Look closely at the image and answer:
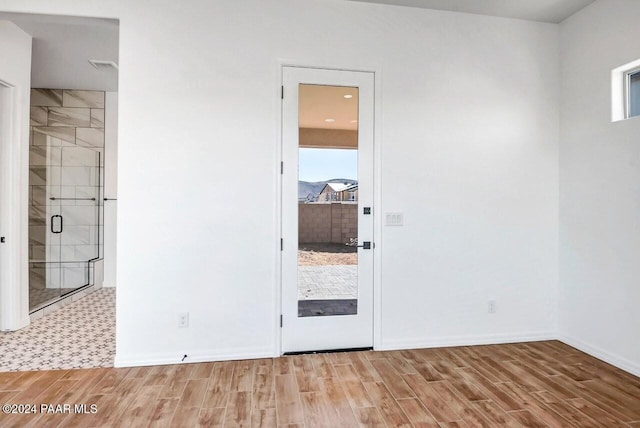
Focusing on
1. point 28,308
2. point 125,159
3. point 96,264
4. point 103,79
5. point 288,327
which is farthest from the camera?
point 96,264

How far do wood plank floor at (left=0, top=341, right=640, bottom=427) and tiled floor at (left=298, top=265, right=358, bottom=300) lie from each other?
0.49 m

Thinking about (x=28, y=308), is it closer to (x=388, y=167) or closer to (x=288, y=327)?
(x=288, y=327)

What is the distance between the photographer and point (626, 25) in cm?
291

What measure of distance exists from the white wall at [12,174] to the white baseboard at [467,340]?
3492 mm

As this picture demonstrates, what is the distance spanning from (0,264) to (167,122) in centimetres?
230

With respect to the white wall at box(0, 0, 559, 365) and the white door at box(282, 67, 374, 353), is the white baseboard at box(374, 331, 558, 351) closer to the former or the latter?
the white wall at box(0, 0, 559, 365)

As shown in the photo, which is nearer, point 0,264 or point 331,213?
point 331,213

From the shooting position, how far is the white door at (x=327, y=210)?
312 centimetres

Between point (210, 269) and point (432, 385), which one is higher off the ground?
point (210, 269)

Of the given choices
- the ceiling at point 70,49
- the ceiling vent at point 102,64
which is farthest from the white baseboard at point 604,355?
the ceiling vent at point 102,64

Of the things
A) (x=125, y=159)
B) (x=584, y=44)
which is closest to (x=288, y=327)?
(x=125, y=159)

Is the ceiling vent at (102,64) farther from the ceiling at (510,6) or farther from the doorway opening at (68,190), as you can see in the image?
the ceiling at (510,6)

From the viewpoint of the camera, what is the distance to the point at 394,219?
326cm

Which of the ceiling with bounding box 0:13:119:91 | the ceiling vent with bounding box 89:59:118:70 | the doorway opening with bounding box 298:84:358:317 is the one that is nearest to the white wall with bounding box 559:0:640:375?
the doorway opening with bounding box 298:84:358:317
